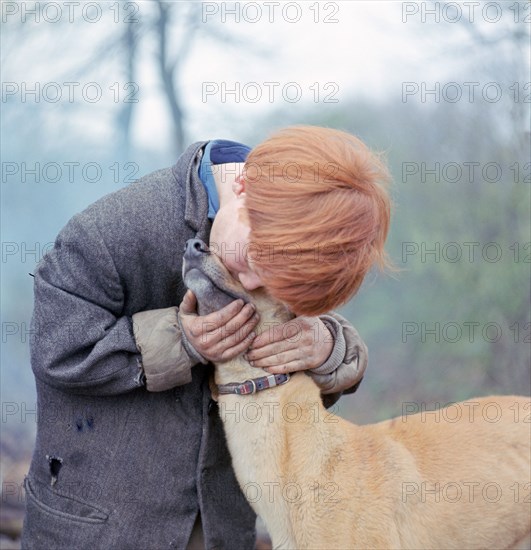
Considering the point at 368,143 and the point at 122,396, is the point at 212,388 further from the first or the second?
the point at 368,143

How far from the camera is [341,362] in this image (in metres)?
2.38

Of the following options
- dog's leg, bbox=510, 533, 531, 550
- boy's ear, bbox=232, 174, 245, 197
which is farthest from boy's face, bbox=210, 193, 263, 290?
dog's leg, bbox=510, 533, 531, 550

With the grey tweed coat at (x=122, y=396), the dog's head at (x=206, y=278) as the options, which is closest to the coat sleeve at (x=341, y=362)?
the grey tweed coat at (x=122, y=396)

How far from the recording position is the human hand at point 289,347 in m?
2.25

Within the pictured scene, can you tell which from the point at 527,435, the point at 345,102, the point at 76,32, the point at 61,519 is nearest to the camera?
the point at 61,519

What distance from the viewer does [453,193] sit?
4.50m

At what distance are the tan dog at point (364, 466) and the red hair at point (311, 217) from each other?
0.26 m

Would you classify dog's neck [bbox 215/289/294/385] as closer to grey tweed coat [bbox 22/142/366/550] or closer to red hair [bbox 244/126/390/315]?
grey tweed coat [bbox 22/142/366/550]

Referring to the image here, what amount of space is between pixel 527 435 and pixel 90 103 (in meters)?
2.77

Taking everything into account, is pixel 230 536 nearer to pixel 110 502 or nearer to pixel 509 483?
pixel 110 502

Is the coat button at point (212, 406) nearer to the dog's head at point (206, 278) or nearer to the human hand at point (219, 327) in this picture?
the human hand at point (219, 327)

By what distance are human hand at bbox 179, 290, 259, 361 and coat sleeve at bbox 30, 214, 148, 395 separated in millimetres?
194

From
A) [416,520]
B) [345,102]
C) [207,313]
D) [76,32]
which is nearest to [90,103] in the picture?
[76,32]

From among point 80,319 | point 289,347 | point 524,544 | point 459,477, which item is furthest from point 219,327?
point 524,544
